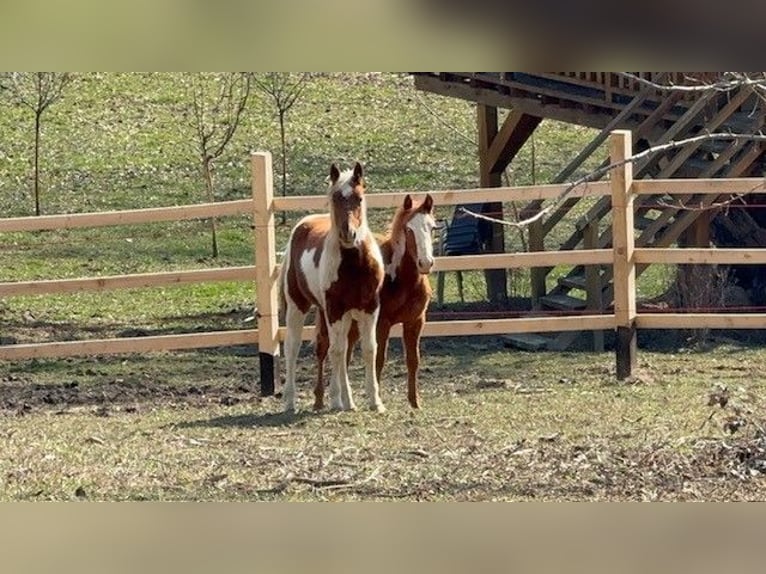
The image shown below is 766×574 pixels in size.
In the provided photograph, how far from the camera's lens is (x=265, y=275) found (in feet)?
32.3

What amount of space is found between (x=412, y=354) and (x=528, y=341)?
128 inches

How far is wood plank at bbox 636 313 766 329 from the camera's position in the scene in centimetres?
949

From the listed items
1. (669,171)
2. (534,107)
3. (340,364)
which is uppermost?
(534,107)

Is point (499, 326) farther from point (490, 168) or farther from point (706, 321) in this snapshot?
point (490, 168)

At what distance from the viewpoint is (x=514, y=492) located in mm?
5449

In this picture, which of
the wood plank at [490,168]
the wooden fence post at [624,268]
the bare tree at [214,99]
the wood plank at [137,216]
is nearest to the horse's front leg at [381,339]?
the wood plank at [137,216]

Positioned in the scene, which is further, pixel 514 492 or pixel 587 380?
pixel 587 380

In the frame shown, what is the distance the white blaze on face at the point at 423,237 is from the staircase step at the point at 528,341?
3508 mm

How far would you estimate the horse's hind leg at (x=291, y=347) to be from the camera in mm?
8922

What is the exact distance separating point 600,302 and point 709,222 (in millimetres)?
1415

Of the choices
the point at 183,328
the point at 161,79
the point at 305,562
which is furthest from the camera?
the point at 161,79

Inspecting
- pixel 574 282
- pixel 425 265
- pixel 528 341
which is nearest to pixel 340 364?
pixel 425 265

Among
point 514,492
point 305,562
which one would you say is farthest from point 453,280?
point 305,562
